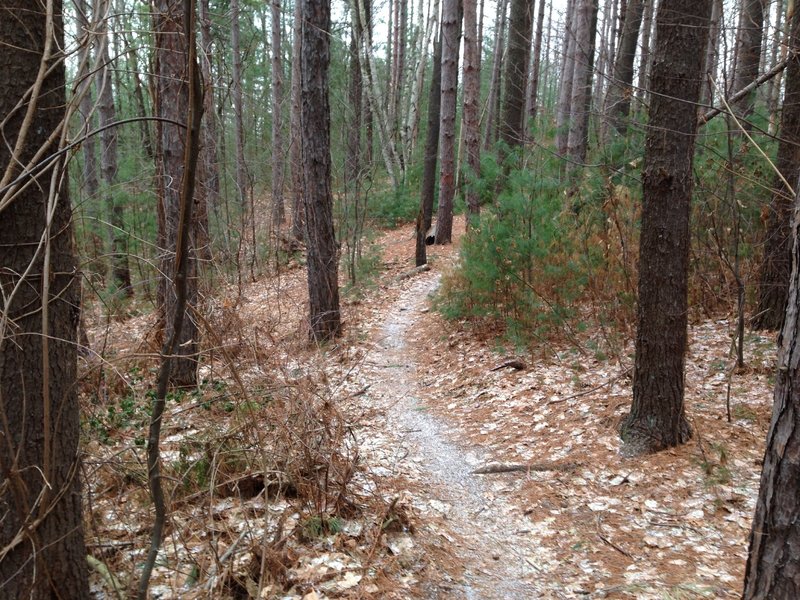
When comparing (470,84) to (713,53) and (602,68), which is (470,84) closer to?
(602,68)

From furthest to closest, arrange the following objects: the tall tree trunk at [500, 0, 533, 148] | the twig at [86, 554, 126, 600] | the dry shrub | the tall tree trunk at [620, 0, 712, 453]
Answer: the tall tree trunk at [500, 0, 533, 148], the tall tree trunk at [620, 0, 712, 453], the dry shrub, the twig at [86, 554, 126, 600]

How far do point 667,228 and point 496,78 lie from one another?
2157 centimetres

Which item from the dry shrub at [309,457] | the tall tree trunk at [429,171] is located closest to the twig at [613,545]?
the dry shrub at [309,457]

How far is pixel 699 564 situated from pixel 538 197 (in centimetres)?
477

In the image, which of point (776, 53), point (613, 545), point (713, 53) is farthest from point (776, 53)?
point (613, 545)

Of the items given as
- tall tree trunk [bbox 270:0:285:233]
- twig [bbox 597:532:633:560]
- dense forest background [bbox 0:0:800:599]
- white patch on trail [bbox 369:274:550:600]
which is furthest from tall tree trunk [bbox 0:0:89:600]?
tall tree trunk [bbox 270:0:285:233]

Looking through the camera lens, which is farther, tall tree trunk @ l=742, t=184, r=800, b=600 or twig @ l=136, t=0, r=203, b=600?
tall tree trunk @ l=742, t=184, r=800, b=600

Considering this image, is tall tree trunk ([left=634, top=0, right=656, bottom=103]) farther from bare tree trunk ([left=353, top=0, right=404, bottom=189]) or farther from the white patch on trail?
bare tree trunk ([left=353, top=0, right=404, bottom=189])

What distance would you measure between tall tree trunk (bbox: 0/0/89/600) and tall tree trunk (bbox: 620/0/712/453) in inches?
146

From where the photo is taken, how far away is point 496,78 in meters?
23.8

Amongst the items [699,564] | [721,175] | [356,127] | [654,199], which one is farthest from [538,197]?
[356,127]

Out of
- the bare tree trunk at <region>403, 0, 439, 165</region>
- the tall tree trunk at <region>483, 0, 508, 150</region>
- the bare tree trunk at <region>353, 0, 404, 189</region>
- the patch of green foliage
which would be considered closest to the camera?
the patch of green foliage

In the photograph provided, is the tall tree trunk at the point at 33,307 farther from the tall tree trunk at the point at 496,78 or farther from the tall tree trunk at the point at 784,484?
the tall tree trunk at the point at 496,78

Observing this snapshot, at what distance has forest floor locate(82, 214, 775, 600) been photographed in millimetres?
3074
